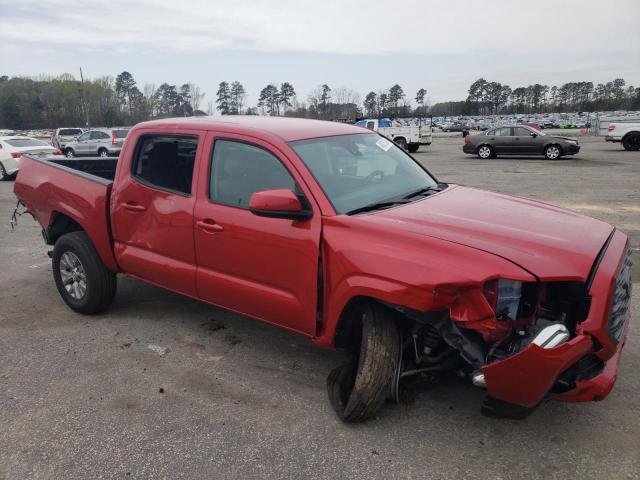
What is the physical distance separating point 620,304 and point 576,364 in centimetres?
47

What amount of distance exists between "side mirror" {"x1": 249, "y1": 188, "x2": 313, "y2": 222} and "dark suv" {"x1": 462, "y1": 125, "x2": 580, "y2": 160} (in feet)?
70.9

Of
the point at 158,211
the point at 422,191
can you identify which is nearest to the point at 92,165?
the point at 158,211

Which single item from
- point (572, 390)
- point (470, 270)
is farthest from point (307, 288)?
point (572, 390)

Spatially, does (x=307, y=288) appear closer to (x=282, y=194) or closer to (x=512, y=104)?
(x=282, y=194)

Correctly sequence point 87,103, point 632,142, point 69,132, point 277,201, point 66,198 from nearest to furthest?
point 277,201, point 66,198, point 632,142, point 69,132, point 87,103

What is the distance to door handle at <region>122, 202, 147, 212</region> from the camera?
4211 mm

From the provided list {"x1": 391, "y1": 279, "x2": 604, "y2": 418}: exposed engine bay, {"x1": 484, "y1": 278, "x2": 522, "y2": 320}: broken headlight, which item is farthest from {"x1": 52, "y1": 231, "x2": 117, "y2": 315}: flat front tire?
{"x1": 484, "y1": 278, "x2": 522, "y2": 320}: broken headlight

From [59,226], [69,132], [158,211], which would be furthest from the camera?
[69,132]

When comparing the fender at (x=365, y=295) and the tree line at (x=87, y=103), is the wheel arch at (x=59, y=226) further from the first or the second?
the tree line at (x=87, y=103)

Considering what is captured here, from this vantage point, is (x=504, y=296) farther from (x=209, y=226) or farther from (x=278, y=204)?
(x=209, y=226)

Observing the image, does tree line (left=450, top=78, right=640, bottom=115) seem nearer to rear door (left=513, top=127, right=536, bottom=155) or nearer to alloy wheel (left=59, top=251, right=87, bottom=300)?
rear door (left=513, top=127, right=536, bottom=155)

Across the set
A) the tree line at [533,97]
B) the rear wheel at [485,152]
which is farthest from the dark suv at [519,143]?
the tree line at [533,97]

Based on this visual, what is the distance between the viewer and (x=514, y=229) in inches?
119

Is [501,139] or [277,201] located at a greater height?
[501,139]
